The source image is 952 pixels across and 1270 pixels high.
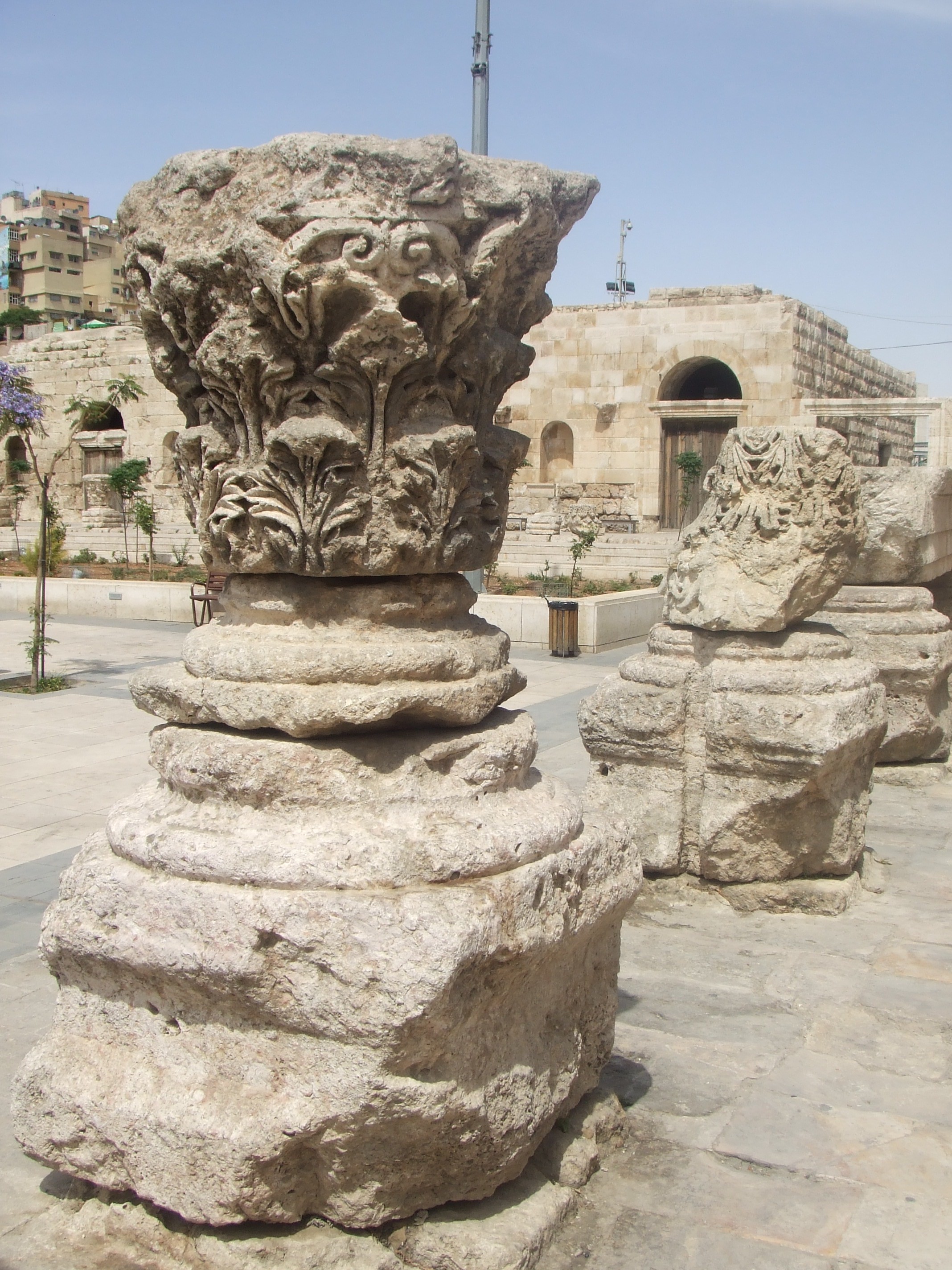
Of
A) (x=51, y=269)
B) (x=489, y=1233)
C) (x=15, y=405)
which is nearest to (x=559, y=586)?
(x=15, y=405)

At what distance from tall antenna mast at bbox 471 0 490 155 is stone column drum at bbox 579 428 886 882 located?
6961 mm

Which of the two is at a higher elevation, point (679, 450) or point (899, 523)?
point (679, 450)

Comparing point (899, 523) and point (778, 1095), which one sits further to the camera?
point (899, 523)

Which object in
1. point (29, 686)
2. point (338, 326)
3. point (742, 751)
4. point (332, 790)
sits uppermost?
point (338, 326)

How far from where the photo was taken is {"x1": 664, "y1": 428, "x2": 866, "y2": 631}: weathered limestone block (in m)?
4.62

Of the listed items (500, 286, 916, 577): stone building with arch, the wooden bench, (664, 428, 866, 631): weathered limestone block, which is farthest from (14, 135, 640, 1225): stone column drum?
(500, 286, 916, 577): stone building with arch

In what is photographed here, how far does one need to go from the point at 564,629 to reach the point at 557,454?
41.6 ft

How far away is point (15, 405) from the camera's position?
10703 millimetres

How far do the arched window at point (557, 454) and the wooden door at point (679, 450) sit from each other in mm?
1996

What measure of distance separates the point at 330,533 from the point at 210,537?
34cm

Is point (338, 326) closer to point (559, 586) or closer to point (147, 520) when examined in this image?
point (559, 586)

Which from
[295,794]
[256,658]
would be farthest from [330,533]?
[295,794]

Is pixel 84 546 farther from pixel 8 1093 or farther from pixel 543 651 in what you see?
pixel 8 1093

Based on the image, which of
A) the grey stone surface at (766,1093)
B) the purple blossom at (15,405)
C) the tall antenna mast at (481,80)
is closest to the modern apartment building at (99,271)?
the purple blossom at (15,405)
